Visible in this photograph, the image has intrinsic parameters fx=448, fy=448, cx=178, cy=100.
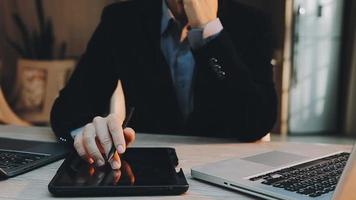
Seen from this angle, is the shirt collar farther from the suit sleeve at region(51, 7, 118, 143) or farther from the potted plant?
the potted plant

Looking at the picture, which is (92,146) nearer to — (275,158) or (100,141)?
(100,141)

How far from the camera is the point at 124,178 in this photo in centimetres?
67

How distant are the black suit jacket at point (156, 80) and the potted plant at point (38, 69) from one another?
0.19 m

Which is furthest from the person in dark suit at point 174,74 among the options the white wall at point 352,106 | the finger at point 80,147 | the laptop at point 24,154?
the white wall at point 352,106

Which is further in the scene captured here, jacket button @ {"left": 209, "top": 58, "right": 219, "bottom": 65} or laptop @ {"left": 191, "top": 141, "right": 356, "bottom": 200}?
jacket button @ {"left": 209, "top": 58, "right": 219, "bottom": 65}

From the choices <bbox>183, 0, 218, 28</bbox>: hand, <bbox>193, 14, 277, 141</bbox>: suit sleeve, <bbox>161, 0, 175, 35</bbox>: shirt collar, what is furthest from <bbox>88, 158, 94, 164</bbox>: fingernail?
<bbox>161, 0, 175, 35</bbox>: shirt collar

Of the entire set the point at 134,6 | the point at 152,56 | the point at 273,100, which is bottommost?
the point at 273,100

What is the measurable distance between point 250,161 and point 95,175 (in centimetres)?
26

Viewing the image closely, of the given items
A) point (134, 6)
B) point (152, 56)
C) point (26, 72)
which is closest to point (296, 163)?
point (152, 56)

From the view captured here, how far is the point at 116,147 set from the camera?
76 cm

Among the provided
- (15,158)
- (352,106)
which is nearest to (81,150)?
(15,158)

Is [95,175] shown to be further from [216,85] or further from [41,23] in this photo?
[41,23]

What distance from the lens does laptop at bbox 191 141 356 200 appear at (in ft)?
1.75

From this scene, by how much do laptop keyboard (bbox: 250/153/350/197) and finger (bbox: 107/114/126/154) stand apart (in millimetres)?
231
